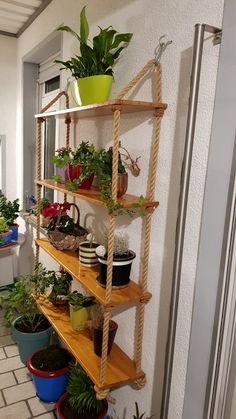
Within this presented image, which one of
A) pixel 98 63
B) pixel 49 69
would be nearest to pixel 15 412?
pixel 98 63

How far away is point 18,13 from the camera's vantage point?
275cm

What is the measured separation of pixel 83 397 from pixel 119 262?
737mm

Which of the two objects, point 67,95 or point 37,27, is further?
point 37,27

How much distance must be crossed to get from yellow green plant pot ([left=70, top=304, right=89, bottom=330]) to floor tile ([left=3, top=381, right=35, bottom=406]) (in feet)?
2.02

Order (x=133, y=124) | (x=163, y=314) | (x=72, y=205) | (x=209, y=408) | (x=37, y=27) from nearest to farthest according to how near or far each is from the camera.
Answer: (x=209, y=408) < (x=163, y=314) < (x=133, y=124) < (x=72, y=205) < (x=37, y=27)

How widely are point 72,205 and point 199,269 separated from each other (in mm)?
1111

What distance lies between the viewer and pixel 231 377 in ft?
3.71

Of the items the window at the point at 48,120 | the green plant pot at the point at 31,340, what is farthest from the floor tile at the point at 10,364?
the window at the point at 48,120

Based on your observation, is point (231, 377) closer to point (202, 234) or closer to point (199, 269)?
point (199, 269)

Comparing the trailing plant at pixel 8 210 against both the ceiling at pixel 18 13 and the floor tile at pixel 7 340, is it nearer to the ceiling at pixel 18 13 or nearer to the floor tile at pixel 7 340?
the floor tile at pixel 7 340

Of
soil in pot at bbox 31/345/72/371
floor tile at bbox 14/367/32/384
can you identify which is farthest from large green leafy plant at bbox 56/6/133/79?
floor tile at bbox 14/367/32/384

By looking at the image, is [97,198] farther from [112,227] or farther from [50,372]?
[50,372]

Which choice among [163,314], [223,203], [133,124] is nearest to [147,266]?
[163,314]

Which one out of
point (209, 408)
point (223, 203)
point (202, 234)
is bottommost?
point (209, 408)
